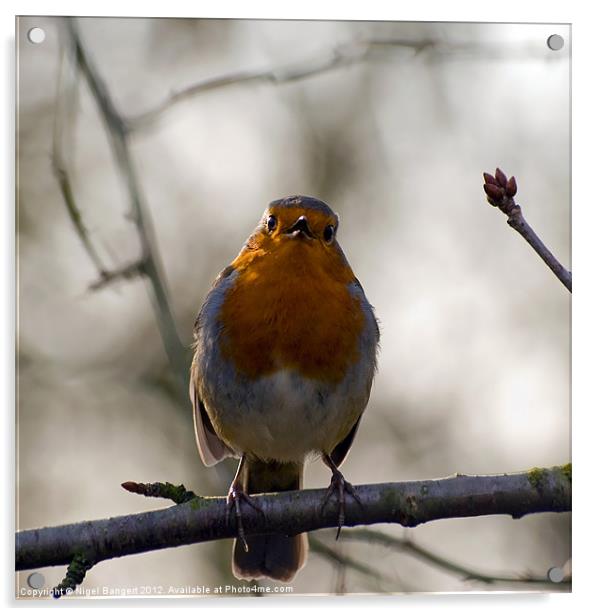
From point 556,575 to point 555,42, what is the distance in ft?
4.74

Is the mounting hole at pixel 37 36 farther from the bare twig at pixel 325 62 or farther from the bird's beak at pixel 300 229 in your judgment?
the bird's beak at pixel 300 229

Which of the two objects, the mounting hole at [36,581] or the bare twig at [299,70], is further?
the bare twig at [299,70]

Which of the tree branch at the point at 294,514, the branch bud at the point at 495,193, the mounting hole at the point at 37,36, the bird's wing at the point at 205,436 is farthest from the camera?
the bird's wing at the point at 205,436

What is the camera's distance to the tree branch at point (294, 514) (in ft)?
7.66

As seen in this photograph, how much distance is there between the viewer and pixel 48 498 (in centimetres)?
248

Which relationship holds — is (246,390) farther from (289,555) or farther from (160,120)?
(160,120)

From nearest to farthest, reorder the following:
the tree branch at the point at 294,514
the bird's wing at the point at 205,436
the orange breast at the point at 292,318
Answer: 1. the tree branch at the point at 294,514
2. the orange breast at the point at 292,318
3. the bird's wing at the point at 205,436

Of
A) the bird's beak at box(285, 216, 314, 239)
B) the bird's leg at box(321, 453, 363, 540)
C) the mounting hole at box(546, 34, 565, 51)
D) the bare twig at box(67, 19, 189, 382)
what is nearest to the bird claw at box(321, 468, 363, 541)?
the bird's leg at box(321, 453, 363, 540)

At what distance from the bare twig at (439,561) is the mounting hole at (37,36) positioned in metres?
1.52

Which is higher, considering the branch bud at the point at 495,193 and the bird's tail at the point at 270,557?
the branch bud at the point at 495,193

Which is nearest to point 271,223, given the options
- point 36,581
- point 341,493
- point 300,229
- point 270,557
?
point 300,229

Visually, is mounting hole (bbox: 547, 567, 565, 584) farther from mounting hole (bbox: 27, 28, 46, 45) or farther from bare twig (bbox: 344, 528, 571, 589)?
mounting hole (bbox: 27, 28, 46, 45)

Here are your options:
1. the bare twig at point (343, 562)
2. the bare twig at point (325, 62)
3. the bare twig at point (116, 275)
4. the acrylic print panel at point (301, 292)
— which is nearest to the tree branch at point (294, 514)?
the acrylic print panel at point (301, 292)

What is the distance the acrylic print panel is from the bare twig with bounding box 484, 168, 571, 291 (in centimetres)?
51
